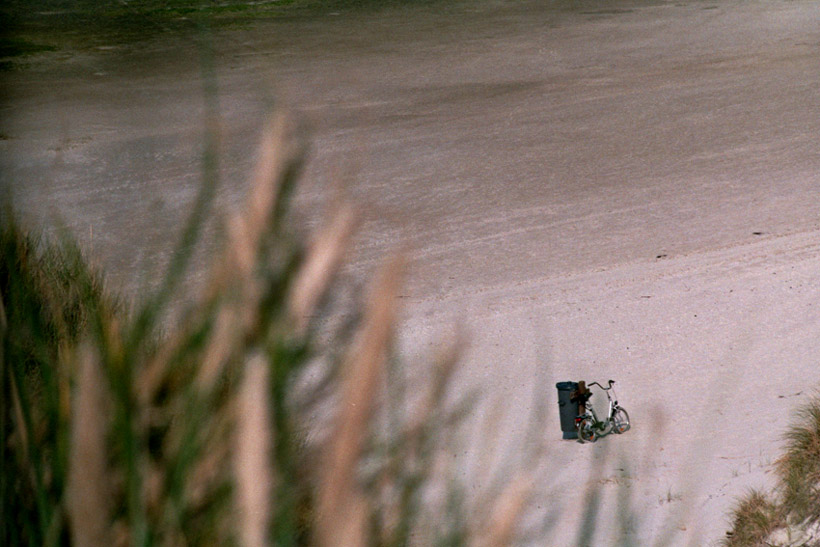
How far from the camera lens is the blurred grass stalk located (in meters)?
0.36

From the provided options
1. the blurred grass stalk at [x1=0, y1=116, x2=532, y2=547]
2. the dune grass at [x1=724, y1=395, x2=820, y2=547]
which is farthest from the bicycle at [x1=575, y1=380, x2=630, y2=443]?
the blurred grass stalk at [x1=0, y1=116, x2=532, y2=547]

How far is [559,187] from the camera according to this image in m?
14.0

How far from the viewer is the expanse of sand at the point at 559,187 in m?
5.45

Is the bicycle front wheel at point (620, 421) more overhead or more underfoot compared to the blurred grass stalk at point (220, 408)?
more underfoot

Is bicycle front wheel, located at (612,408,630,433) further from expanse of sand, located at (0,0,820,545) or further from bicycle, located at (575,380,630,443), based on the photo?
expanse of sand, located at (0,0,820,545)

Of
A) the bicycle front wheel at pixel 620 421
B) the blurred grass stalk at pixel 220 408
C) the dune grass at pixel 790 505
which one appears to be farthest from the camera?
the bicycle front wheel at pixel 620 421

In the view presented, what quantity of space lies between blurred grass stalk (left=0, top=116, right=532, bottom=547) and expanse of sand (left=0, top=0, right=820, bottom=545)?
67mm

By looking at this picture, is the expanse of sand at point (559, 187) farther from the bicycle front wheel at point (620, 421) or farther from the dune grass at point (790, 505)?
the dune grass at point (790, 505)

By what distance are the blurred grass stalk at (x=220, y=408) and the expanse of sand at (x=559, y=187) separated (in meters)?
0.07

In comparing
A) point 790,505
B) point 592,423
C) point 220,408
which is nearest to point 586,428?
point 592,423

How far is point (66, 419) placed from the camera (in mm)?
476

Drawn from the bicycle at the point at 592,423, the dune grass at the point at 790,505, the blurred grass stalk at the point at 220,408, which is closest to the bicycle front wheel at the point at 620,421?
the bicycle at the point at 592,423

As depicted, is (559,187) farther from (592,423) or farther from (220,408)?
(220,408)

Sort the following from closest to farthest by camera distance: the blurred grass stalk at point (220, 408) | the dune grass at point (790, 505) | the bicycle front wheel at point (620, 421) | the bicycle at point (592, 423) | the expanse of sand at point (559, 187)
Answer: the blurred grass stalk at point (220, 408)
the dune grass at point (790, 505)
the expanse of sand at point (559, 187)
the bicycle front wheel at point (620, 421)
the bicycle at point (592, 423)
